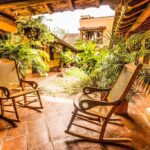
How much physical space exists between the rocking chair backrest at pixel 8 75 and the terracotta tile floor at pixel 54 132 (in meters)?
0.64

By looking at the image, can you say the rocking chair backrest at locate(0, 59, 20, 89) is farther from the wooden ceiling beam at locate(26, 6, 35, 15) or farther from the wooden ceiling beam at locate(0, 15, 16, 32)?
the wooden ceiling beam at locate(0, 15, 16, 32)

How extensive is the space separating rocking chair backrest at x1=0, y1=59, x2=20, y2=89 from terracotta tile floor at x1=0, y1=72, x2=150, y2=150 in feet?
2.08

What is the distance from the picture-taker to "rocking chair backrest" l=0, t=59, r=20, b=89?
4008 millimetres

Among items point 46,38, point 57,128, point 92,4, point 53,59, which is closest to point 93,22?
point 53,59

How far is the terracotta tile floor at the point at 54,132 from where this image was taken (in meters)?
2.64

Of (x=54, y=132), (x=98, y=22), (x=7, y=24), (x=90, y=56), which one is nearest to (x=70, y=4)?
(x=90, y=56)

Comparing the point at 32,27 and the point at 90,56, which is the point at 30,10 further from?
the point at 90,56

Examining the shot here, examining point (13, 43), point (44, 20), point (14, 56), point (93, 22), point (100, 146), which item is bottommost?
point (100, 146)

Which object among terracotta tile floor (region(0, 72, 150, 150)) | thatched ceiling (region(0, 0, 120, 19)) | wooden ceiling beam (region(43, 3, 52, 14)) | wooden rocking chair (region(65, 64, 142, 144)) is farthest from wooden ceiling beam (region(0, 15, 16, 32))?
wooden rocking chair (region(65, 64, 142, 144))

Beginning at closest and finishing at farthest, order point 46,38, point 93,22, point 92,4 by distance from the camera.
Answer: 1. point 92,4
2. point 46,38
3. point 93,22

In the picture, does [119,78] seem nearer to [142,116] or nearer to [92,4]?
[142,116]

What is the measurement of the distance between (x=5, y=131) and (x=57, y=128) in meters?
0.86

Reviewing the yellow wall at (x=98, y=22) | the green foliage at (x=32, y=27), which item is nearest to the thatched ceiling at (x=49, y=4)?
the green foliage at (x=32, y=27)

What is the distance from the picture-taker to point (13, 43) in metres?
5.34
